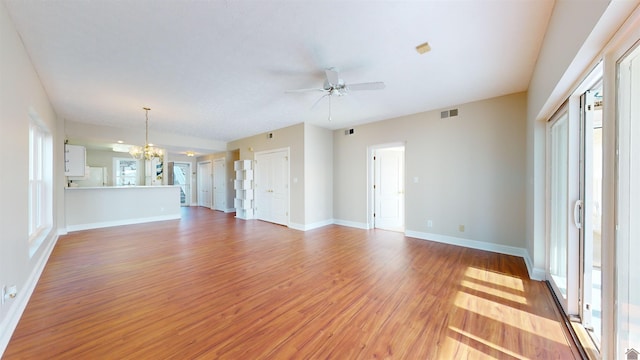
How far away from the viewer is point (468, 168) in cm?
408

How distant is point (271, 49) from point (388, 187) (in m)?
4.31

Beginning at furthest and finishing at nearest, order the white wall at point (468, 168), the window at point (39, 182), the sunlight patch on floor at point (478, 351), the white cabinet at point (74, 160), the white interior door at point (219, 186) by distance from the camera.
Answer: the white interior door at point (219, 186)
the white cabinet at point (74, 160)
the white wall at point (468, 168)
the window at point (39, 182)
the sunlight patch on floor at point (478, 351)

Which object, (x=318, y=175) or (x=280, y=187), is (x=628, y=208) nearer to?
(x=318, y=175)

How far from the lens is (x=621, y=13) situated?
1.09 m

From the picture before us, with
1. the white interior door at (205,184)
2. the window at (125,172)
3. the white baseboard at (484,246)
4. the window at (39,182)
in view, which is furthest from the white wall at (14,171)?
the white interior door at (205,184)

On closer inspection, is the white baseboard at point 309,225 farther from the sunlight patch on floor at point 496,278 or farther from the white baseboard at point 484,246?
the sunlight patch on floor at point 496,278

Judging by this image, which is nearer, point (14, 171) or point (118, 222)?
point (14, 171)

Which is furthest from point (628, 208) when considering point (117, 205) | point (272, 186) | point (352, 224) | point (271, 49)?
point (117, 205)

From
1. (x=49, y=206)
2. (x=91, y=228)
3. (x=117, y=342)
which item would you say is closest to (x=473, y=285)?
(x=117, y=342)

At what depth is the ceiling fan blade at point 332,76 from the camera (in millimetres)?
2643

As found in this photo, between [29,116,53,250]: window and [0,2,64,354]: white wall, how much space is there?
2.35 ft

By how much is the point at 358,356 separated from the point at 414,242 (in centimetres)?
320

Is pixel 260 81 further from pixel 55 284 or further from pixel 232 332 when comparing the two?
pixel 55 284

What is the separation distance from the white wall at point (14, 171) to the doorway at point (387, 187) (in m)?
5.39
